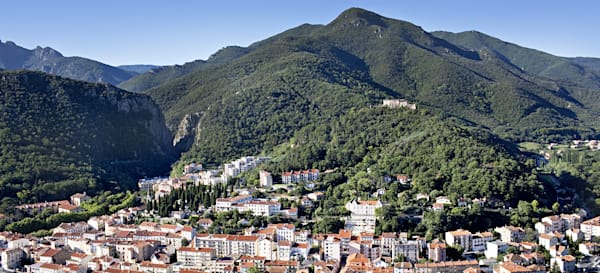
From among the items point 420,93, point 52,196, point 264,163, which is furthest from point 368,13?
point 52,196

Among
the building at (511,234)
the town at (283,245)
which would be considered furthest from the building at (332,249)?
the building at (511,234)

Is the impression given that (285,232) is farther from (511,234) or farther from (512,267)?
(511,234)

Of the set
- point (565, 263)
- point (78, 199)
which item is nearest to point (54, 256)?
point (78, 199)

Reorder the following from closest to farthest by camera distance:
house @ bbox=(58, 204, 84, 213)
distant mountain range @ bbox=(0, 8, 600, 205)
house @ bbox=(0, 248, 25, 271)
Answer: house @ bbox=(0, 248, 25, 271), house @ bbox=(58, 204, 84, 213), distant mountain range @ bbox=(0, 8, 600, 205)

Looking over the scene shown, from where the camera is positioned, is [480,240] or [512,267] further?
[480,240]

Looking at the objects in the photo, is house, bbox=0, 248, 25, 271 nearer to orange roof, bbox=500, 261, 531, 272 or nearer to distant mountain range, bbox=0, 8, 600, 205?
distant mountain range, bbox=0, 8, 600, 205

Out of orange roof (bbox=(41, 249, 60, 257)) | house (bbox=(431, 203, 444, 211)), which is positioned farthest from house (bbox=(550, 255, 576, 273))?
orange roof (bbox=(41, 249, 60, 257))

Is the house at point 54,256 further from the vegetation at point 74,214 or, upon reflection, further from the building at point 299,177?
the building at point 299,177
